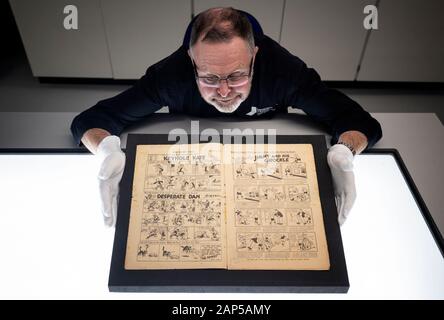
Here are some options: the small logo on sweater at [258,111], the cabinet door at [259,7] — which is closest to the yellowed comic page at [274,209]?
the small logo on sweater at [258,111]

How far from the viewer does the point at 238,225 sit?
86cm

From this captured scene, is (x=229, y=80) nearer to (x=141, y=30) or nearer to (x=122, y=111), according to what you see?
(x=122, y=111)

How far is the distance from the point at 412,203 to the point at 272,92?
60 cm

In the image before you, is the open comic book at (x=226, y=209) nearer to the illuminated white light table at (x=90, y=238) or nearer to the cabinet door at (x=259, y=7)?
the illuminated white light table at (x=90, y=238)

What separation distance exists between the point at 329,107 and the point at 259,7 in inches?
49.0

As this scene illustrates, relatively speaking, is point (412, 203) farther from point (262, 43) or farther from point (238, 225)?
point (262, 43)

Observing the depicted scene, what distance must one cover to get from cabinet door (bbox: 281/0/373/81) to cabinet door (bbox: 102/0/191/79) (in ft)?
2.04

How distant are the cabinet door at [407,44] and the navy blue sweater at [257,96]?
1275 mm

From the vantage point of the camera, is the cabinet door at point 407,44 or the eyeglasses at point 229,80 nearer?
the eyeglasses at point 229,80

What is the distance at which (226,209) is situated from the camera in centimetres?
88

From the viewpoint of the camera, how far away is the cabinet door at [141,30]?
2.29 m

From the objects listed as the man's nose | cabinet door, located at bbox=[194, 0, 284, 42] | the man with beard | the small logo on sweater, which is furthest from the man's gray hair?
cabinet door, located at bbox=[194, 0, 284, 42]

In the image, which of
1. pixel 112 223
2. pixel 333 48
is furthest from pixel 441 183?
pixel 333 48
